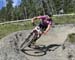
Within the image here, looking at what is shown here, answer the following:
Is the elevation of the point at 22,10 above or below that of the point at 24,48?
below

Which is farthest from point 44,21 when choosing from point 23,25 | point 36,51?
point 23,25

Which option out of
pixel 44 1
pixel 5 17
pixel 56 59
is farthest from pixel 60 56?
pixel 5 17

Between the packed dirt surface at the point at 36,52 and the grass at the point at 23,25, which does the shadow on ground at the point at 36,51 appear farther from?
the grass at the point at 23,25

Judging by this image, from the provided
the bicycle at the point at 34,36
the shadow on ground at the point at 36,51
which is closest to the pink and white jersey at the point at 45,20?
the bicycle at the point at 34,36

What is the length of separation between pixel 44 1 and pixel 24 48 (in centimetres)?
7206

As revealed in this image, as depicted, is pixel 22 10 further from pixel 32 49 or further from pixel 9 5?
pixel 32 49

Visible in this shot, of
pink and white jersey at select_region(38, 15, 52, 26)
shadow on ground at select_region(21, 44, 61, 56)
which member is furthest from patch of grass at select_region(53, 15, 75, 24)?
pink and white jersey at select_region(38, 15, 52, 26)

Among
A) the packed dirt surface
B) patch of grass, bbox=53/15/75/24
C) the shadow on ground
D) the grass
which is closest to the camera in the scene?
the packed dirt surface

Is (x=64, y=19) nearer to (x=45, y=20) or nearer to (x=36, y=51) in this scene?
(x=36, y=51)

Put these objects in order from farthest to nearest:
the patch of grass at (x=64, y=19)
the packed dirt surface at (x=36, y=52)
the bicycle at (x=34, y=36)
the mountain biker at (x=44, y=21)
Result: the patch of grass at (x=64, y=19), the bicycle at (x=34, y=36), the mountain biker at (x=44, y=21), the packed dirt surface at (x=36, y=52)

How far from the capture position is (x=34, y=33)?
1594cm

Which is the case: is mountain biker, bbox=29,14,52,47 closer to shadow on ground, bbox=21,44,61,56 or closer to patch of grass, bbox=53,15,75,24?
shadow on ground, bbox=21,44,61,56

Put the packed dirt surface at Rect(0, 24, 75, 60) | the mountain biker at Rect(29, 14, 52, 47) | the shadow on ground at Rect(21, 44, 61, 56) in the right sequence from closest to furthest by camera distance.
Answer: the packed dirt surface at Rect(0, 24, 75, 60) < the mountain biker at Rect(29, 14, 52, 47) < the shadow on ground at Rect(21, 44, 61, 56)

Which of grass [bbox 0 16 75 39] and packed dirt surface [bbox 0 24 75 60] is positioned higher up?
packed dirt surface [bbox 0 24 75 60]
